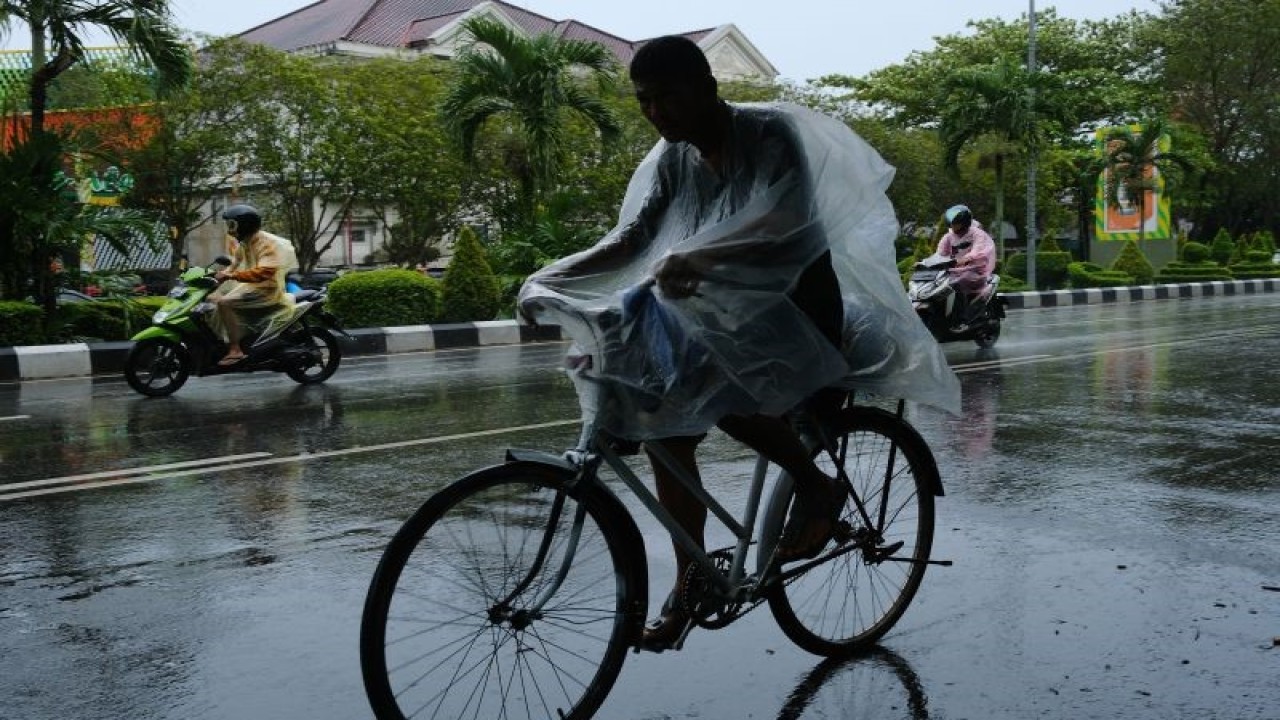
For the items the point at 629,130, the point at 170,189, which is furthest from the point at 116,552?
the point at 629,130

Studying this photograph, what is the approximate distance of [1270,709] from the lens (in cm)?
330

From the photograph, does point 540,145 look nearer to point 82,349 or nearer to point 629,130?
point 82,349

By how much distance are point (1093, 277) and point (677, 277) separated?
30633mm

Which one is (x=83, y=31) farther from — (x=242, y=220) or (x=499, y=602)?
(x=499, y=602)

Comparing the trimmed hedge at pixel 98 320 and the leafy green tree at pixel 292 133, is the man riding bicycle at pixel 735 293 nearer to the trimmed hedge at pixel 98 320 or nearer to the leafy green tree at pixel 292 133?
the trimmed hedge at pixel 98 320

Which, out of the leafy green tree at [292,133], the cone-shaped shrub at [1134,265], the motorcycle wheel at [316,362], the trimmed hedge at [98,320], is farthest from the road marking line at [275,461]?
the cone-shaped shrub at [1134,265]

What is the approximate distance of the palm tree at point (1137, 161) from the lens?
118 ft

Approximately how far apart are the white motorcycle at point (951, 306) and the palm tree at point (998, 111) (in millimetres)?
16302

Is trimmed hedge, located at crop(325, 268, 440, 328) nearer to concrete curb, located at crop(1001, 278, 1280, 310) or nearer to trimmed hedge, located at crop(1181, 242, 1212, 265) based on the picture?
concrete curb, located at crop(1001, 278, 1280, 310)

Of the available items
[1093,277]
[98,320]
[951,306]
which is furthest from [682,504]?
[1093,277]

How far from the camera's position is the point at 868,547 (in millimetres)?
3893

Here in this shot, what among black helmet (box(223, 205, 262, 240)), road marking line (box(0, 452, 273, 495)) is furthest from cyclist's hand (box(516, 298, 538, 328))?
black helmet (box(223, 205, 262, 240))

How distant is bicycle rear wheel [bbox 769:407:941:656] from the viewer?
3719 mm

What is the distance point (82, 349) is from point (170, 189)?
49.8ft
